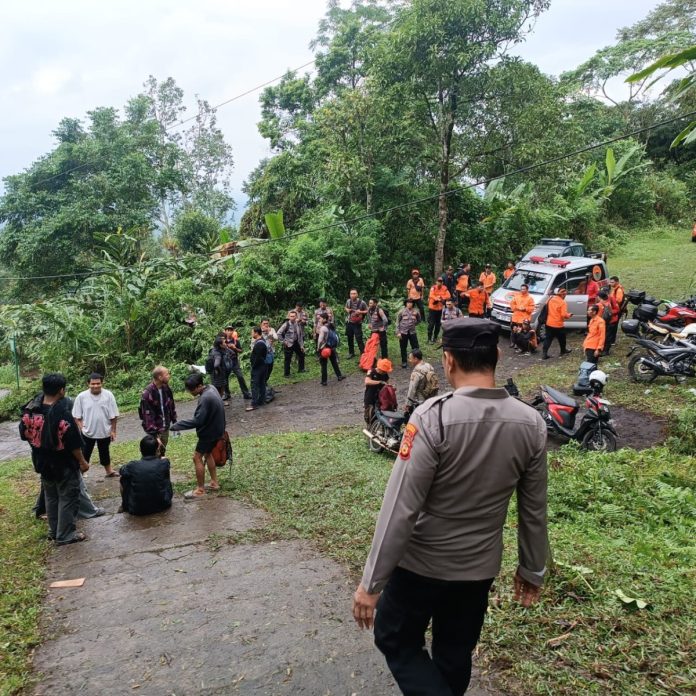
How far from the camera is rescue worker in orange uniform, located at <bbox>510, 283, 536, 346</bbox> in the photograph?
44.5 ft

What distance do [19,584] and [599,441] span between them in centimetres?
706

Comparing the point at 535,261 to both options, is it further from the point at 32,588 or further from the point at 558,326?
the point at 32,588

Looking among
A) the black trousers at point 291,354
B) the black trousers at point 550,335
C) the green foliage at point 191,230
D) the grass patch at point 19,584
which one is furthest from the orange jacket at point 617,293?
the green foliage at point 191,230

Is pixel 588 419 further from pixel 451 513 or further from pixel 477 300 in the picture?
pixel 477 300

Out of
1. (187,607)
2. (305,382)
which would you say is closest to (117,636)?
(187,607)

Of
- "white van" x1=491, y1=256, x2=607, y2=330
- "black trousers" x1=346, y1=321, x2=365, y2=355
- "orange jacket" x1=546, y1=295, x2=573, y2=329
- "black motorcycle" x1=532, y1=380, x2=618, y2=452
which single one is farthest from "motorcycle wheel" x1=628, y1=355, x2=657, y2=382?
"black trousers" x1=346, y1=321, x2=365, y2=355

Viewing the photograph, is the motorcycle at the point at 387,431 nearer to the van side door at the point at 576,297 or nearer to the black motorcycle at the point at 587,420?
the black motorcycle at the point at 587,420

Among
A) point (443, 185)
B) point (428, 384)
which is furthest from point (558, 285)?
point (428, 384)

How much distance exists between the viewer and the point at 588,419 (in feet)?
26.9

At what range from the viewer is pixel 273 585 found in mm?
4531

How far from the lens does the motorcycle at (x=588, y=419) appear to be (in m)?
8.13

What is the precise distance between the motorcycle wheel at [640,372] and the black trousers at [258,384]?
725cm

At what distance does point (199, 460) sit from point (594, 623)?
4764 millimetres

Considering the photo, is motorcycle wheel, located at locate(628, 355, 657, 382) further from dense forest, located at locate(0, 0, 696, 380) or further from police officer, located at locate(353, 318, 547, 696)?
police officer, located at locate(353, 318, 547, 696)
